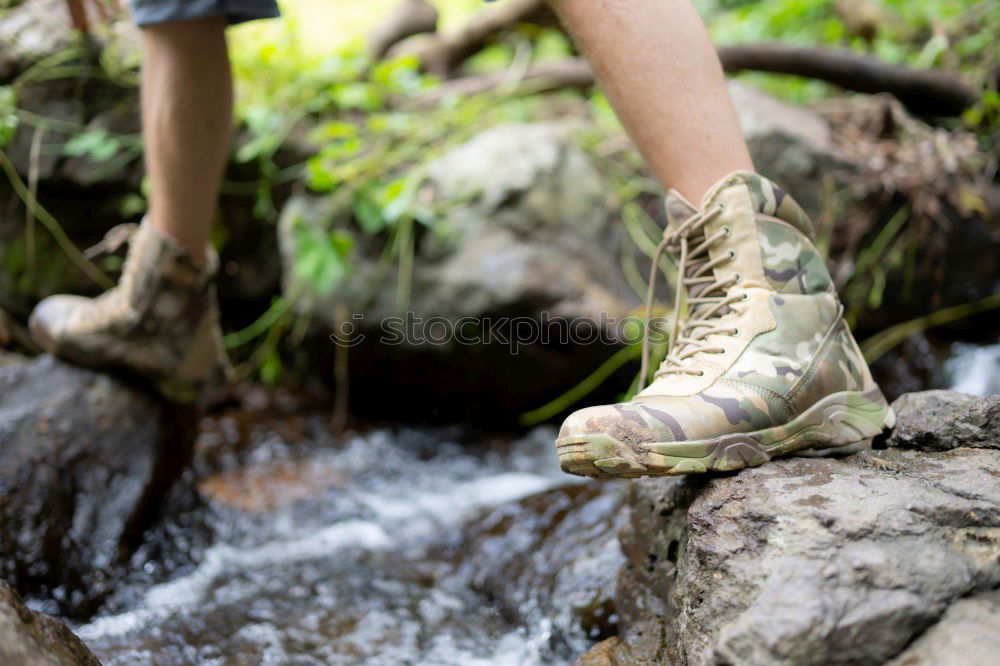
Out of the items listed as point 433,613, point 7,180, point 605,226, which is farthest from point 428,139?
point 433,613

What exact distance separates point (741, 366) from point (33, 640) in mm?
1134

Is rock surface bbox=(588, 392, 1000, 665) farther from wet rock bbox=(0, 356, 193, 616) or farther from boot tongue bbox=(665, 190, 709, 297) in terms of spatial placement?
wet rock bbox=(0, 356, 193, 616)

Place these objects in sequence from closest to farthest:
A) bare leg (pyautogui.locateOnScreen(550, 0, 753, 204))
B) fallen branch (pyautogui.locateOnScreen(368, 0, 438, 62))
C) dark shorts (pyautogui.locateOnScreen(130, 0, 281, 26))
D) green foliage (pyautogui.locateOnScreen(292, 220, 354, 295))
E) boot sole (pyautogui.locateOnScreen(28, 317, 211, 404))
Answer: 1. bare leg (pyautogui.locateOnScreen(550, 0, 753, 204))
2. dark shorts (pyautogui.locateOnScreen(130, 0, 281, 26))
3. boot sole (pyautogui.locateOnScreen(28, 317, 211, 404))
4. green foliage (pyautogui.locateOnScreen(292, 220, 354, 295))
5. fallen branch (pyautogui.locateOnScreen(368, 0, 438, 62))

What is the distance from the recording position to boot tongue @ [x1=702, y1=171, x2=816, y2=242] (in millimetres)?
1259

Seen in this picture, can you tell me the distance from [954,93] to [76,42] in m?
3.52

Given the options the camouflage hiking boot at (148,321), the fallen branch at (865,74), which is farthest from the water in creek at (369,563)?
the fallen branch at (865,74)

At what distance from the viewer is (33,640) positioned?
0.99 meters

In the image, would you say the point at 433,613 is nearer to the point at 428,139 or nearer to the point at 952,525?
the point at 952,525

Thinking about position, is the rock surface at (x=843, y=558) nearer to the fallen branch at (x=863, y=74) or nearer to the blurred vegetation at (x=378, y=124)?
the blurred vegetation at (x=378, y=124)

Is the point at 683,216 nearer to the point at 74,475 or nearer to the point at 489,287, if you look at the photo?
the point at 489,287

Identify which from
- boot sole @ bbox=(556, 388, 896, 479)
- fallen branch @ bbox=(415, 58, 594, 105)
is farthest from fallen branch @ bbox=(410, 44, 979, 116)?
boot sole @ bbox=(556, 388, 896, 479)

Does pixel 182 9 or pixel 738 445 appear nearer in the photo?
pixel 738 445

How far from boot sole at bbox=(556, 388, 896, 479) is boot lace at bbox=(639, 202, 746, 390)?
0.15 m

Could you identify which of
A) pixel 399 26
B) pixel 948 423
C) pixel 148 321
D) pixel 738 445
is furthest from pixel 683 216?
pixel 399 26
